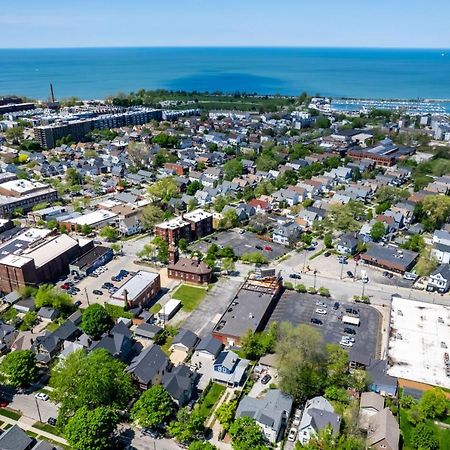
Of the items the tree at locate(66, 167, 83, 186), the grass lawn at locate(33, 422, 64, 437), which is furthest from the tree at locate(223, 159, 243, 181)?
the grass lawn at locate(33, 422, 64, 437)

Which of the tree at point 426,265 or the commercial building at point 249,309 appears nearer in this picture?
the commercial building at point 249,309

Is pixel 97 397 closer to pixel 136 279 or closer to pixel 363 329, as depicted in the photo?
pixel 136 279

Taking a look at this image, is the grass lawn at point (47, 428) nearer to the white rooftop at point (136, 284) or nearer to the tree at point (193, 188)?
the white rooftop at point (136, 284)

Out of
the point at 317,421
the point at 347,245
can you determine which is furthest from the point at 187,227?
the point at 317,421

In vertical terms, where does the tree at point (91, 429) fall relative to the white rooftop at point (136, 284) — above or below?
above

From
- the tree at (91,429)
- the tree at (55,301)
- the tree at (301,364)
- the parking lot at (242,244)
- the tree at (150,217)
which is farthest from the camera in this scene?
the tree at (150,217)

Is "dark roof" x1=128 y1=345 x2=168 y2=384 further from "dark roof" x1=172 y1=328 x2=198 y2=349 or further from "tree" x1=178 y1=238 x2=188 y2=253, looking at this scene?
"tree" x1=178 y1=238 x2=188 y2=253

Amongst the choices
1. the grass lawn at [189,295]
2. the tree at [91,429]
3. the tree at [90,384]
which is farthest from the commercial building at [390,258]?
the tree at [91,429]
